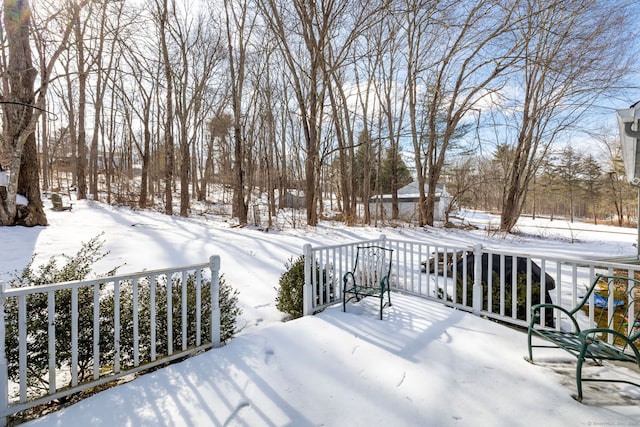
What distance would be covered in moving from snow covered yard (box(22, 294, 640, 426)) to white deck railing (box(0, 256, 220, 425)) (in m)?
0.20

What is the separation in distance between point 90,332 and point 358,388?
2.08 m

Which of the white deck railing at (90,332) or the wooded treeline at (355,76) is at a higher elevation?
the wooded treeline at (355,76)

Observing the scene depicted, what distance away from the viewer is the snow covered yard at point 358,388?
188 centimetres

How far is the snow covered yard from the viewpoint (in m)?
1.88

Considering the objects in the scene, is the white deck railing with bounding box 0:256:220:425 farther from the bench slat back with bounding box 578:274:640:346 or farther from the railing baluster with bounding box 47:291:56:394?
the bench slat back with bounding box 578:274:640:346

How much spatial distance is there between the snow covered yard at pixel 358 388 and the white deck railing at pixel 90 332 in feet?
0.65

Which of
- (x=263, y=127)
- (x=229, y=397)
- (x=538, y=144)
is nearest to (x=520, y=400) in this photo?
(x=229, y=397)

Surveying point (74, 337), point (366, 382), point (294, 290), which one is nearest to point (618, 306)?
point (366, 382)

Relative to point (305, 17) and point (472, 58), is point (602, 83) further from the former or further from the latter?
point (305, 17)

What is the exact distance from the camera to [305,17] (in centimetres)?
937

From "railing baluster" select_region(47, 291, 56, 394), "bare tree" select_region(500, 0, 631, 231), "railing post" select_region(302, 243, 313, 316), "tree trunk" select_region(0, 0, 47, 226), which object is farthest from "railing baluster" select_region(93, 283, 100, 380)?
"bare tree" select_region(500, 0, 631, 231)

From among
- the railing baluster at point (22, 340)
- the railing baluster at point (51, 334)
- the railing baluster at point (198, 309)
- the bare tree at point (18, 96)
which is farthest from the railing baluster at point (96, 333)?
the bare tree at point (18, 96)

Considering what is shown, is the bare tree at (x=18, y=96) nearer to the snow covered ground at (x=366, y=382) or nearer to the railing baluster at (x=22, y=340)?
the railing baluster at (x=22, y=340)

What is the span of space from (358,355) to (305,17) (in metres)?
9.99
